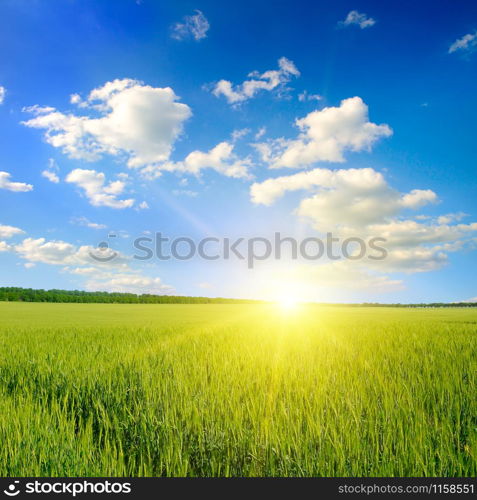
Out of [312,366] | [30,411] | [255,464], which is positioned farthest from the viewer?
[312,366]

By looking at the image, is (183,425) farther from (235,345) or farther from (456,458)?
(235,345)

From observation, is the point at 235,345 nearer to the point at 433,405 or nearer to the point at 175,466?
the point at 433,405

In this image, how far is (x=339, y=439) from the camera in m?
2.91

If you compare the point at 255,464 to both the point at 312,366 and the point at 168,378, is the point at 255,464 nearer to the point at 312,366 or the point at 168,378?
the point at 168,378

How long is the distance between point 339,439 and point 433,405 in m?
1.58

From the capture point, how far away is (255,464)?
2564 millimetres

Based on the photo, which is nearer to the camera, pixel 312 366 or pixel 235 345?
pixel 312 366

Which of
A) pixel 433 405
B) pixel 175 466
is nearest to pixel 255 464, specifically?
pixel 175 466

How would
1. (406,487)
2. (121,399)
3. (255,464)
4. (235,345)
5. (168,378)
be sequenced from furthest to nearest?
(235,345)
(168,378)
(121,399)
(255,464)
(406,487)

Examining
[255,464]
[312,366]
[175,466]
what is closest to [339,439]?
[255,464]

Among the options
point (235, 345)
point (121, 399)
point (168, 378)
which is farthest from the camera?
point (235, 345)

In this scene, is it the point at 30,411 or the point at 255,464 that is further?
the point at 30,411

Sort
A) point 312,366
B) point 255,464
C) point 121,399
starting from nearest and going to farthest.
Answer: point 255,464, point 121,399, point 312,366

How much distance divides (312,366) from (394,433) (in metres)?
2.42
